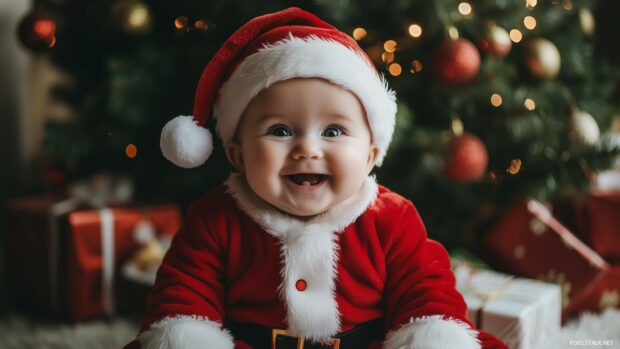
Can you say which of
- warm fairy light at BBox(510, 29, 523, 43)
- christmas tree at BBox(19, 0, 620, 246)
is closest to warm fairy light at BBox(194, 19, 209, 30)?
christmas tree at BBox(19, 0, 620, 246)

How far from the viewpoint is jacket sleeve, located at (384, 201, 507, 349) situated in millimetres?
759

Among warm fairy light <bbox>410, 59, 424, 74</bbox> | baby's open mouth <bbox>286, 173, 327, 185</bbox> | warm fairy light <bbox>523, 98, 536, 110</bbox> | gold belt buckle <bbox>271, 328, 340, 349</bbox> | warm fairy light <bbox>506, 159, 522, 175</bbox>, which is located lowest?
warm fairy light <bbox>506, 159, 522, 175</bbox>

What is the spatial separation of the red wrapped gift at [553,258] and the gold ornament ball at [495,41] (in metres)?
0.38

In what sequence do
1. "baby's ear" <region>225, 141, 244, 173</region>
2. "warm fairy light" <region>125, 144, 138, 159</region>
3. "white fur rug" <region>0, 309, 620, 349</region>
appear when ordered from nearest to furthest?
"baby's ear" <region>225, 141, 244, 173</region>, "white fur rug" <region>0, 309, 620, 349</region>, "warm fairy light" <region>125, 144, 138, 159</region>

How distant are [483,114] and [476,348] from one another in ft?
2.93

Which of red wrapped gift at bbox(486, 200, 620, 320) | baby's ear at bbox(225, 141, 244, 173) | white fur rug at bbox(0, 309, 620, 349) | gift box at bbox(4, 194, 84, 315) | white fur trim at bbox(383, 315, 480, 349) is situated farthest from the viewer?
gift box at bbox(4, 194, 84, 315)

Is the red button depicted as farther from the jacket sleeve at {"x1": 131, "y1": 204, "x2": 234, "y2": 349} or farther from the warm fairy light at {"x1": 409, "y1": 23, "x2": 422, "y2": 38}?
the warm fairy light at {"x1": 409, "y1": 23, "x2": 422, "y2": 38}

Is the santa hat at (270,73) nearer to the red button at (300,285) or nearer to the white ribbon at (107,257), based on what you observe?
the red button at (300,285)

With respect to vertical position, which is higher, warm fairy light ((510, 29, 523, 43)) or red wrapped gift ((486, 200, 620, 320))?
warm fairy light ((510, 29, 523, 43))

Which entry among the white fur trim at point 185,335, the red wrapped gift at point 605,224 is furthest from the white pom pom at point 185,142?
the red wrapped gift at point 605,224

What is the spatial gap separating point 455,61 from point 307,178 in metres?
0.59

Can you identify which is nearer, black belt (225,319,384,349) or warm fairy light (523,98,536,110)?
black belt (225,319,384,349)

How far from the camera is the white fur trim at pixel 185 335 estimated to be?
755 millimetres

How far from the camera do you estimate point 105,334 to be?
1.37 metres
